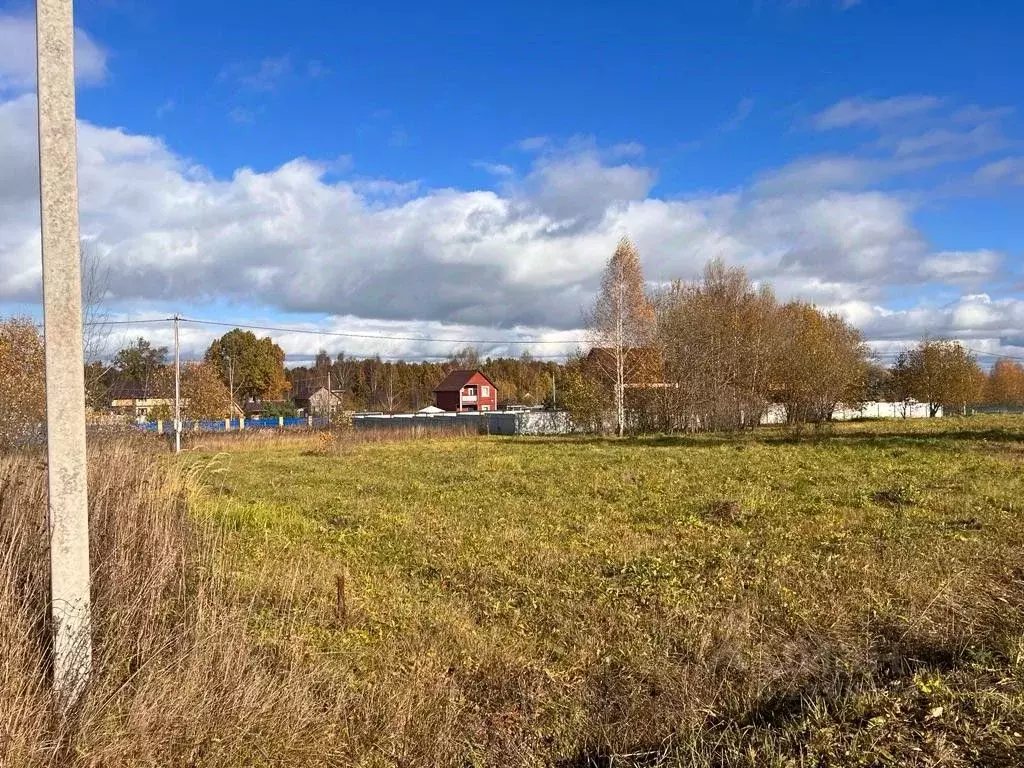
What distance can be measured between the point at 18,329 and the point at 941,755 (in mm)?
17174

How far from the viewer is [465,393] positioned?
251ft

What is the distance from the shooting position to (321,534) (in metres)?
9.14

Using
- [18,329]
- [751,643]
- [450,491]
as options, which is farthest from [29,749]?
[18,329]

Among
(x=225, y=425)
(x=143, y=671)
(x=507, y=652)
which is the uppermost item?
(x=143, y=671)

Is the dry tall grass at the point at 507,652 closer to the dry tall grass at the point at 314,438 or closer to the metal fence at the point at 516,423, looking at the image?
the dry tall grass at the point at 314,438

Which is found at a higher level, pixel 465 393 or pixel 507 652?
pixel 465 393

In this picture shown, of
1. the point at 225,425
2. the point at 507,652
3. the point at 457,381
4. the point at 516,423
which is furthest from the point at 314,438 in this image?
the point at 457,381

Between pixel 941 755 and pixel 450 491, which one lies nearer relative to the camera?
pixel 941 755

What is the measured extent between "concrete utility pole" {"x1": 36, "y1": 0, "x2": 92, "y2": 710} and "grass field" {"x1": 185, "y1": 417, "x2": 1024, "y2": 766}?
1.27m

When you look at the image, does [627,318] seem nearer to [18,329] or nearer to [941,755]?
[18,329]

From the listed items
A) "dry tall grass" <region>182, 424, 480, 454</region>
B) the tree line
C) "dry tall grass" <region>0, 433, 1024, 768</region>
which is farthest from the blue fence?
"dry tall grass" <region>0, 433, 1024, 768</region>

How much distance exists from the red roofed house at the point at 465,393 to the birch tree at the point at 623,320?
42.0m

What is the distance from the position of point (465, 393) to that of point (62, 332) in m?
73.4

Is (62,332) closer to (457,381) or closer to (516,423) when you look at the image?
(516,423)
